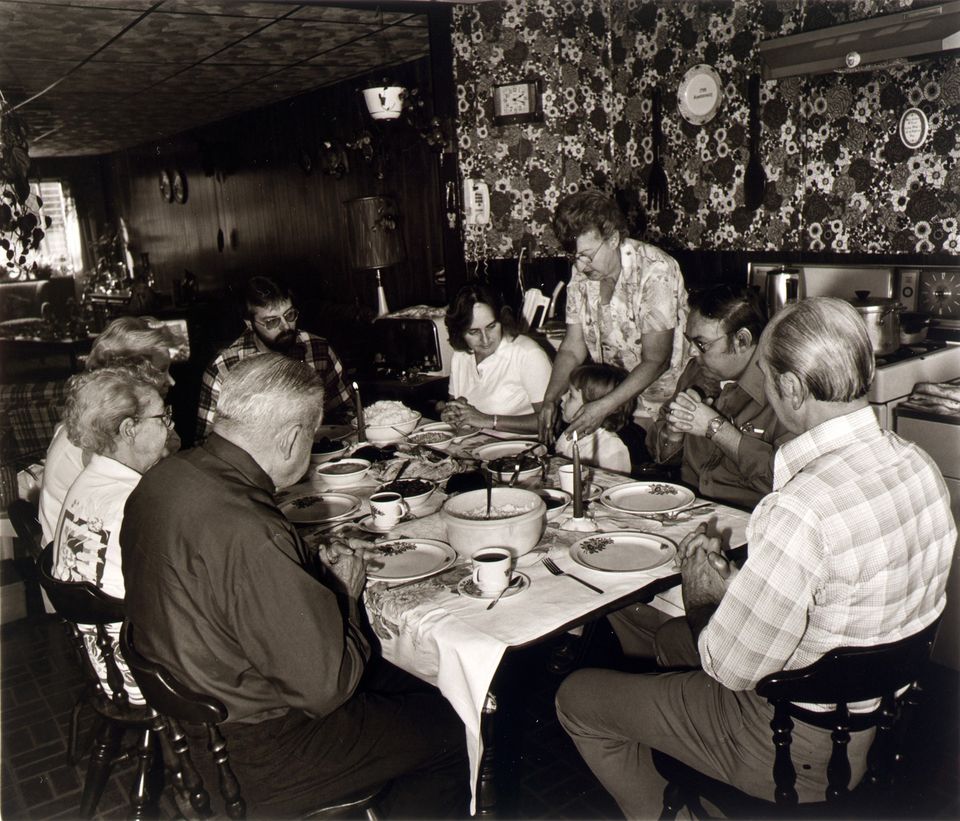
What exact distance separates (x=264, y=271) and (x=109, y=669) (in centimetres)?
773

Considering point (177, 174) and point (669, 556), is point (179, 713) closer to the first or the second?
point (669, 556)

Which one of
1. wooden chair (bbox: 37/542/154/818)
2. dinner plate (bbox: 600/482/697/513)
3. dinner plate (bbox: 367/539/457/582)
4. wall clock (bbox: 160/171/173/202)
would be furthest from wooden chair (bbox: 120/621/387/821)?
Result: wall clock (bbox: 160/171/173/202)

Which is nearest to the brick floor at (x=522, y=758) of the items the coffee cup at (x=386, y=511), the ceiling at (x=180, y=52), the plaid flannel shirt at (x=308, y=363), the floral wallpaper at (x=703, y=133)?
the coffee cup at (x=386, y=511)

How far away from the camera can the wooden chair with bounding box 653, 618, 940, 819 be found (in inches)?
56.7

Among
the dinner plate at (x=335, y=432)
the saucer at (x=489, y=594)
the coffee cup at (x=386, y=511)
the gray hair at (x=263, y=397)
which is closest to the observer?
the gray hair at (x=263, y=397)

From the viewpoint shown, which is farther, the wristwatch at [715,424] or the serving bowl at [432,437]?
the serving bowl at [432,437]

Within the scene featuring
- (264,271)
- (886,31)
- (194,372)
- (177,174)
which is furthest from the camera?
(177,174)

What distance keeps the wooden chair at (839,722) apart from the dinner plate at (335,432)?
2070 millimetres

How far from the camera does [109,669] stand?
6.66 ft

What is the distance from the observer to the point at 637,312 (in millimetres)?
3457

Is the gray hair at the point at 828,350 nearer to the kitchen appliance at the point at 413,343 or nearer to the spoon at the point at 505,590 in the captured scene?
the spoon at the point at 505,590

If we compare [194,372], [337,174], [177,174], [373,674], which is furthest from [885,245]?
[177,174]

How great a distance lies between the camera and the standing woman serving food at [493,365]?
11.8 feet

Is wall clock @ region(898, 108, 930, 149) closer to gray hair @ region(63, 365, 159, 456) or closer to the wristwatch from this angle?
the wristwatch
